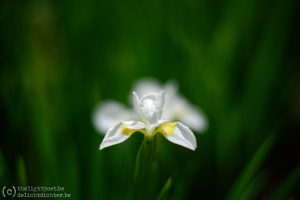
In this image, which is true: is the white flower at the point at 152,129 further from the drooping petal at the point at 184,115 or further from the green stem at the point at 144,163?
the drooping petal at the point at 184,115

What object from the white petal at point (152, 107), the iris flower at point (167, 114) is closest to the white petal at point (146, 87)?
the iris flower at point (167, 114)

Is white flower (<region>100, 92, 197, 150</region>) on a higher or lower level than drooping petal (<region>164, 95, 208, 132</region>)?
higher

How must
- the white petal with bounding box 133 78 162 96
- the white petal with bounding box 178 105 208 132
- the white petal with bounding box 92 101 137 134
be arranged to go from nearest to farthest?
the white petal with bounding box 92 101 137 134
the white petal with bounding box 178 105 208 132
the white petal with bounding box 133 78 162 96

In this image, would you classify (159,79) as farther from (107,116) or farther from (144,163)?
(144,163)

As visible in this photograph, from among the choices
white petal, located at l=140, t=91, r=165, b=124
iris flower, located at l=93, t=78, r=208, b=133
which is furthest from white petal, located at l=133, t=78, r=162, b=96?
white petal, located at l=140, t=91, r=165, b=124

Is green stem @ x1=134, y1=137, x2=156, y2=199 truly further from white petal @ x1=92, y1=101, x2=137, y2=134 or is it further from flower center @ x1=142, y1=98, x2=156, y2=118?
white petal @ x1=92, y1=101, x2=137, y2=134

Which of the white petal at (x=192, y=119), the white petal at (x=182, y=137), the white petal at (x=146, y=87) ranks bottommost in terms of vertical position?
the white petal at (x=192, y=119)

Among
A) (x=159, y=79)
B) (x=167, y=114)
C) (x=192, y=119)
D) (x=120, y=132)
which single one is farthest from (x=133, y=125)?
(x=159, y=79)
